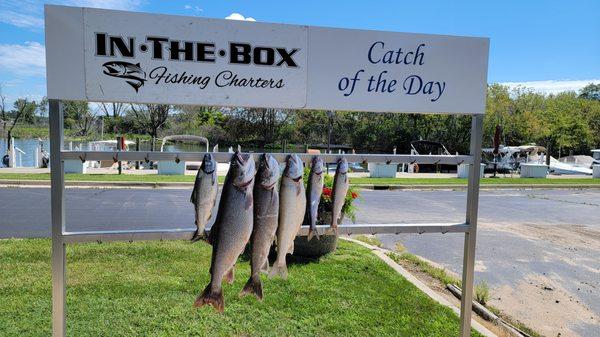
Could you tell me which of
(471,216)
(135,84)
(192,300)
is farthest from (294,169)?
(192,300)

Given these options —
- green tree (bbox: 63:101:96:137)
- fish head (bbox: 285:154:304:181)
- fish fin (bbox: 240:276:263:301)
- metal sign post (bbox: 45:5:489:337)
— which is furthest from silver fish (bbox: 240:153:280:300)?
green tree (bbox: 63:101:96:137)

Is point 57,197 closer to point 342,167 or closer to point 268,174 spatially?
point 268,174

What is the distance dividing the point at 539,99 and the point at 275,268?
57960mm

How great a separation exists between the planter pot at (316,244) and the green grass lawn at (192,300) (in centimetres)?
17

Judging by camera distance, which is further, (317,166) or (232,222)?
(317,166)

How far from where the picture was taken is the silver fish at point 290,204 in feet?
8.40

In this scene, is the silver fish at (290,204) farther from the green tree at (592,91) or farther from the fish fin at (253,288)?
the green tree at (592,91)

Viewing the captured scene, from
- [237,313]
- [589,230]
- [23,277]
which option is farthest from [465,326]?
[589,230]

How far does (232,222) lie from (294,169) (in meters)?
0.48

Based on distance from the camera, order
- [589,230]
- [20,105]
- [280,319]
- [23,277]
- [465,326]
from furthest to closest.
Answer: [20,105]
[589,230]
[23,277]
[280,319]
[465,326]

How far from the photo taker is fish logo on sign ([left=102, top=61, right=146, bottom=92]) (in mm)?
2805

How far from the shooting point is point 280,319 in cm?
438

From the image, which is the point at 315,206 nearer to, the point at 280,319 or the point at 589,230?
the point at 280,319

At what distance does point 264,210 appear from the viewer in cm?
247
